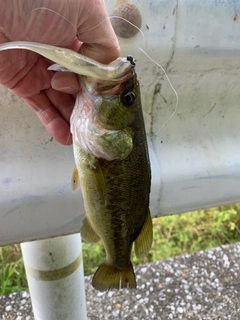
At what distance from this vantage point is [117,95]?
125 centimetres

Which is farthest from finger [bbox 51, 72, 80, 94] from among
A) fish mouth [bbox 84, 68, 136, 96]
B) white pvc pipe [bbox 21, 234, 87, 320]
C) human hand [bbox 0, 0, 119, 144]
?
white pvc pipe [bbox 21, 234, 87, 320]

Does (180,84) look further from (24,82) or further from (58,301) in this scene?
(58,301)

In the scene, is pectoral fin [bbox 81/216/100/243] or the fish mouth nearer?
the fish mouth

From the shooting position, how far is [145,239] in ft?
5.07

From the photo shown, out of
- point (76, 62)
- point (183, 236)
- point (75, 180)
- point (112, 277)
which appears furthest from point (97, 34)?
point (183, 236)

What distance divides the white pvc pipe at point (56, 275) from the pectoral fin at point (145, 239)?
15.9 inches

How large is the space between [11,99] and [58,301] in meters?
1.06

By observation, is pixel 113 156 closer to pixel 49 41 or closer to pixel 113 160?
pixel 113 160

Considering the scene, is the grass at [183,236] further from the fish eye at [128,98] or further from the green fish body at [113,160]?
the fish eye at [128,98]

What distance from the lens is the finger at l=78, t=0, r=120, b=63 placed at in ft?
3.81

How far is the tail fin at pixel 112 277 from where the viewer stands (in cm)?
166

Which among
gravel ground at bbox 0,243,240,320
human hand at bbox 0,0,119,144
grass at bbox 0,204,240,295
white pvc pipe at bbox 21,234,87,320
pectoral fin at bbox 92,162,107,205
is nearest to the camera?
human hand at bbox 0,0,119,144

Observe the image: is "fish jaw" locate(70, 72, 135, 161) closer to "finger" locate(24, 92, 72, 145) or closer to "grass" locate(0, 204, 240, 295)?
"finger" locate(24, 92, 72, 145)

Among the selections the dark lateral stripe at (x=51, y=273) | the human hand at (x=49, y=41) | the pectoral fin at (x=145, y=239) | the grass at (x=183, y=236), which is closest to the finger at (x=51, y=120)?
the human hand at (x=49, y=41)
